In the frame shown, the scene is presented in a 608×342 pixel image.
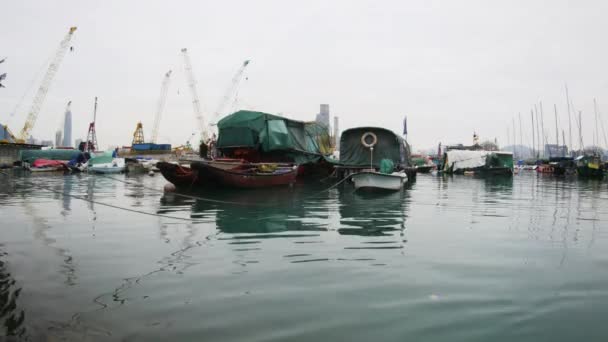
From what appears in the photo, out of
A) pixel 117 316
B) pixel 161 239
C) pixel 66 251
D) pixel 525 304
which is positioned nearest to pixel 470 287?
pixel 525 304

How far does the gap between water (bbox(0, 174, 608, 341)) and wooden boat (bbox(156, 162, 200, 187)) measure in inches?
392

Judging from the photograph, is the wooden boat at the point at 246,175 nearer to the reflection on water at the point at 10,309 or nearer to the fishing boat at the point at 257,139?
the fishing boat at the point at 257,139

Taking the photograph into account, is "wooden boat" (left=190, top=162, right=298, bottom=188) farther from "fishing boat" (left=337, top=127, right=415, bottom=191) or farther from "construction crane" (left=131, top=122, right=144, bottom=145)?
"construction crane" (left=131, top=122, right=144, bottom=145)

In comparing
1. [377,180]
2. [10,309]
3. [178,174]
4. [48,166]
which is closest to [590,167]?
[377,180]

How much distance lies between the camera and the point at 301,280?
5.56 metres

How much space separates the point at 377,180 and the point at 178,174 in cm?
1119

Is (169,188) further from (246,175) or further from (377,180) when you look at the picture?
(377,180)

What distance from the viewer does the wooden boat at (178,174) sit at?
68.5 ft

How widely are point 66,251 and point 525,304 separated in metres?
7.74

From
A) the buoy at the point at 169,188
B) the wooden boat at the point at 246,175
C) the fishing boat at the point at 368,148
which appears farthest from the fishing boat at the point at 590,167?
the buoy at the point at 169,188

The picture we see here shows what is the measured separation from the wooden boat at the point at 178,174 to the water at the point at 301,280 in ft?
32.7

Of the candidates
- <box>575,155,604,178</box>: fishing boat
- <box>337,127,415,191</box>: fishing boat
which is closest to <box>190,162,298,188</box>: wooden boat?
<box>337,127,415,191</box>: fishing boat

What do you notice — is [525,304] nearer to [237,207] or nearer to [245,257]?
[245,257]

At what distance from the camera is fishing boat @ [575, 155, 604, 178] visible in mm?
43500
